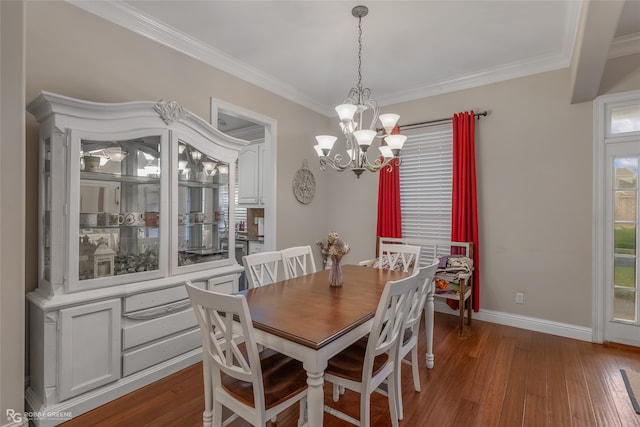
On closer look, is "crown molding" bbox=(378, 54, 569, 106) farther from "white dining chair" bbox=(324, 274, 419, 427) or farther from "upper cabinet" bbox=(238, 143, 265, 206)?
"white dining chair" bbox=(324, 274, 419, 427)

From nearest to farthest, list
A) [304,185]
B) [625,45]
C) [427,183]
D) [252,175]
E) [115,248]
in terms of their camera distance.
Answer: [115,248] < [625,45] < [427,183] < [304,185] < [252,175]

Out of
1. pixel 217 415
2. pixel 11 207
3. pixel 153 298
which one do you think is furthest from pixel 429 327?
pixel 11 207

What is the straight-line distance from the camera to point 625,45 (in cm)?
292

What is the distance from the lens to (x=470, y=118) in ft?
11.9

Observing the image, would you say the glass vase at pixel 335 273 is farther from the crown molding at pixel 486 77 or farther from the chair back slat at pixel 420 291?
the crown molding at pixel 486 77

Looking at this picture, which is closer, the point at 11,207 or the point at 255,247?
the point at 11,207

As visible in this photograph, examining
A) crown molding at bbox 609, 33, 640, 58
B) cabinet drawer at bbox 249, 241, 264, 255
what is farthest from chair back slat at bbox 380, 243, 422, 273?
crown molding at bbox 609, 33, 640, 58

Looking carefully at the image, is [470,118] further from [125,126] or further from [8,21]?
[8,21]

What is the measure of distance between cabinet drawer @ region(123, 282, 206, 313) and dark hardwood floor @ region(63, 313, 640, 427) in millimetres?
602

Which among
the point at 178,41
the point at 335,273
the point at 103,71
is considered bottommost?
the point at 335,273

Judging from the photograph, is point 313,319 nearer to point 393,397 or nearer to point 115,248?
point 393,397

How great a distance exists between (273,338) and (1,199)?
1.63 metres

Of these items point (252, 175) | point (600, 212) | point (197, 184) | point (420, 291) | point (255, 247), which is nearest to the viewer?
point (420, 291)

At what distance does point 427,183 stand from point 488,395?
2.53 meters
